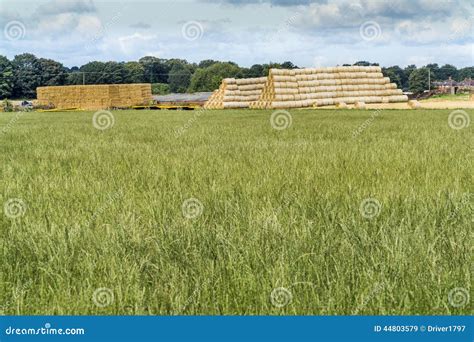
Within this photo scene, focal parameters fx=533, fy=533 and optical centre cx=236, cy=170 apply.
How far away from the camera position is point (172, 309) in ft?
7.48

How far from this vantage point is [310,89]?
3425cm

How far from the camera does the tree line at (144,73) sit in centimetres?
5600

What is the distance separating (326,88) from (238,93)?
19.9 ft

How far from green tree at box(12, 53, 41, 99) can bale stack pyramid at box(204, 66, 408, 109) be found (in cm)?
2609

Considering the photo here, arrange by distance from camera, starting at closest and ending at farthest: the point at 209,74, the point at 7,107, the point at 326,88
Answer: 1. the point at 326,88
2. the point at 7,107
3. the point at 209,74

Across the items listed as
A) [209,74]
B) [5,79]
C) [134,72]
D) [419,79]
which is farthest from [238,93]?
[419,79]

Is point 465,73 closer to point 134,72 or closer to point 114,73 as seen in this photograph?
point 134,72

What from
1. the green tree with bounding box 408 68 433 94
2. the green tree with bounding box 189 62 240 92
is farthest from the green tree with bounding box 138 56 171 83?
the green tree with bounding box 408 68 433 94

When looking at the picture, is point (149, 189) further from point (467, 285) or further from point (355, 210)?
point (467, 285)

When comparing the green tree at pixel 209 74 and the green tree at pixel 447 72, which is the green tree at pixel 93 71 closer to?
the green tree at pixel 209 74

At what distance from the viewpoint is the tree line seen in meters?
56.0

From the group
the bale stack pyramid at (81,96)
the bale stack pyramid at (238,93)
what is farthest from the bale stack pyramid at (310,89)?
the bale stack pyramid at (81,96)

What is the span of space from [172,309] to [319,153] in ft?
17.2

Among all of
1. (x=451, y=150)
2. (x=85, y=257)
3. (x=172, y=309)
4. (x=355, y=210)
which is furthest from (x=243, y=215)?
(x=451, y=150)
